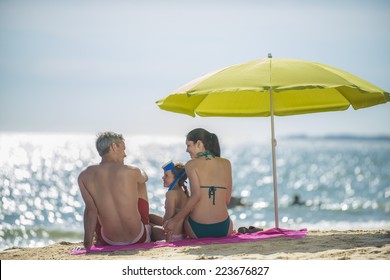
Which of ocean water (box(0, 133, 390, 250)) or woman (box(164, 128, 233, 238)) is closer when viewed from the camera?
woman (box(164, 128, 233, 238))

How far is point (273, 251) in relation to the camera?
5449 mm

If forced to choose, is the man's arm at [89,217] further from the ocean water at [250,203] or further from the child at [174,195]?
the ocean water at [250,203]

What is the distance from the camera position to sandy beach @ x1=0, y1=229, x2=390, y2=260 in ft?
16.9

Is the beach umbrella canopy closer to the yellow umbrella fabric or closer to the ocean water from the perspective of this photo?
the yellow umbrella fabric

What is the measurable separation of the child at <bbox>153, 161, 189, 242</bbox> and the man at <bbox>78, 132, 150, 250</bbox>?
279mm

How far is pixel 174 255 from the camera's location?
5344 mm

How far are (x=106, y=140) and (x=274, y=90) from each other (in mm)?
1581

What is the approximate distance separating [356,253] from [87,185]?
2.41 m

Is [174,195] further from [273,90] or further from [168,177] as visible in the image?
[273,90]

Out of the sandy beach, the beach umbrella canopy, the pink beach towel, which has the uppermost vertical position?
the beach umbrella canopy

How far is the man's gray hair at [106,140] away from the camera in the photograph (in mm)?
5883

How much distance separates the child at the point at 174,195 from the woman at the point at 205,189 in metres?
0.11

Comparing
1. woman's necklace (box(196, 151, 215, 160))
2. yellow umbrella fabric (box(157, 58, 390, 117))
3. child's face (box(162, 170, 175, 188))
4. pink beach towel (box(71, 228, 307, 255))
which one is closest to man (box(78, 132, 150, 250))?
pink beach towel (box(71, 228, 307, 255))
